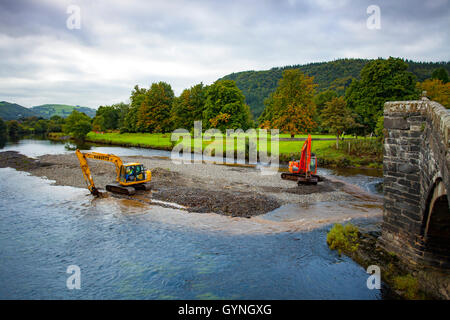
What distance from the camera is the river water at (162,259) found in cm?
1088

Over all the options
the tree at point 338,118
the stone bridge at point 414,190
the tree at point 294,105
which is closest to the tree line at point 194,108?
the tree at point 294,105

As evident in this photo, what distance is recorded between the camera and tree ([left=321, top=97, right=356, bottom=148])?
133 ft

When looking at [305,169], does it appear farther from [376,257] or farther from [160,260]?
[160,260]

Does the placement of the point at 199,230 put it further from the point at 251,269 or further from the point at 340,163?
the point at 340,163

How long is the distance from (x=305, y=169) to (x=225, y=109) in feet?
83.6

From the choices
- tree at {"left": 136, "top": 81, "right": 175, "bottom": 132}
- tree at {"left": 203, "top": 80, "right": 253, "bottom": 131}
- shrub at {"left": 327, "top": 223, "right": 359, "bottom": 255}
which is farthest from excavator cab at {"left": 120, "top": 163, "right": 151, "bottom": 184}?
tree at {"left": 136, "top": 81, "right": 175, "bottom": 132}

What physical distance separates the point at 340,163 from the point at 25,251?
1347 inches

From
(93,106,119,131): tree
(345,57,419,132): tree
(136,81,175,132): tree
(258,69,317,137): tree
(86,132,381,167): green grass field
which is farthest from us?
(93,106,119,131): tree

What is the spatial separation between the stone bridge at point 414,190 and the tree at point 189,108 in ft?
161

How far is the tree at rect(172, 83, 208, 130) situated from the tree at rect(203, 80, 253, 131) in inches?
253

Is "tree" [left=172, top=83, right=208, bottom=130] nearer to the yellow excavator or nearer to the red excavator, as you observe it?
the red excavator

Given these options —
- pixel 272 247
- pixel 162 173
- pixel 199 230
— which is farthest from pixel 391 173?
pixel 162 173

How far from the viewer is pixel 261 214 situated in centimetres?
1900
